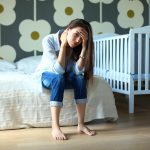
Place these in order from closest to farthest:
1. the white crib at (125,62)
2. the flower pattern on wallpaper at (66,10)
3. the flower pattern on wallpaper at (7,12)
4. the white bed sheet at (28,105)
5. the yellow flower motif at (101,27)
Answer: the white bed sheet at (28,105) < the white crib at (125,62) < the flower pattern on wallpaper at (7,12) < the flower pattern on wallpaper at (66,10) < the yellow flower motif at (101,27)

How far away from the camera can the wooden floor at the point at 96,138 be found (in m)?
1.53

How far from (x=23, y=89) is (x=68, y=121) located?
1.14ft

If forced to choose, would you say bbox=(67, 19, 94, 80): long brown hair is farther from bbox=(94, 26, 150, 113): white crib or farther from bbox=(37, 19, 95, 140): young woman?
bbox=(94, 26, 150, 113): white crib

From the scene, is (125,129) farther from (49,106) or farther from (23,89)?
(23,89)

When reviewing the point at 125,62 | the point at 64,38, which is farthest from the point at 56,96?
the point at 125,62

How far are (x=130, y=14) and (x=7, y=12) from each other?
1.41 metres

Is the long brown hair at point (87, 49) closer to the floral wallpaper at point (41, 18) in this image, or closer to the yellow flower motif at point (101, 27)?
the floral wallpaper at point (41, 18)

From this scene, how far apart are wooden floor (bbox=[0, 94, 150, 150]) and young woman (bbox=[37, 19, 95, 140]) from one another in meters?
0.09

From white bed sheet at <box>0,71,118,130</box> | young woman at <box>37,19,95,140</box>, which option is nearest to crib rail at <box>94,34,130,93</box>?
white bed sheet at <box>0,71,118,130</box>

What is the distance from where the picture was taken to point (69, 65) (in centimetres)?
190

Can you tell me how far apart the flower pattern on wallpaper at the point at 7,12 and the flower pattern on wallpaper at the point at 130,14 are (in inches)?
47.5

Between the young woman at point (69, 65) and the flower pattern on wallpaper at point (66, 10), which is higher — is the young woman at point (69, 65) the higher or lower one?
the lower one

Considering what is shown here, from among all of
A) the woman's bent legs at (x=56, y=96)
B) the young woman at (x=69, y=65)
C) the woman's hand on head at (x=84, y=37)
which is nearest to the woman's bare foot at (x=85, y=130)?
the young woman at (x=69, y=65)

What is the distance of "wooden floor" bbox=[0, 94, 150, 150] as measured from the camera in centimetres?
153
